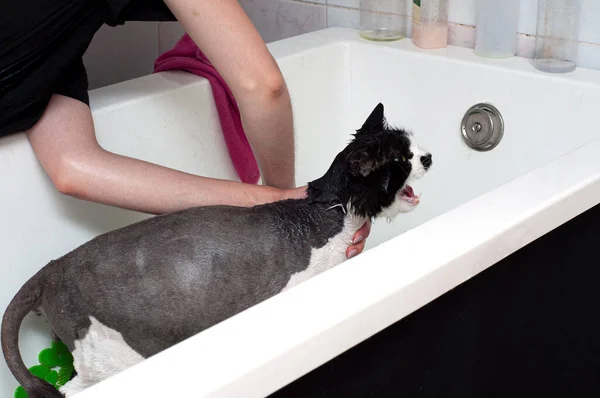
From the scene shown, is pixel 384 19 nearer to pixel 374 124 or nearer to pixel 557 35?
pixel 557 35

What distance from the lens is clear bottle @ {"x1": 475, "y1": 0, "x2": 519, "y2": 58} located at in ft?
4.84

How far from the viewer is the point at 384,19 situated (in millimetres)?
1675

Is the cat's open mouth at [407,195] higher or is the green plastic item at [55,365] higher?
the cat's open mouth at [407,195]

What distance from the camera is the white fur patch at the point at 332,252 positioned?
100cm

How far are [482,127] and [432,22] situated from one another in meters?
0.24

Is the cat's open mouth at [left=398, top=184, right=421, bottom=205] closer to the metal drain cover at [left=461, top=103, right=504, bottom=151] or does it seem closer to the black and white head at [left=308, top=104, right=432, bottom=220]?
the black and white head at [left=308, top=104, right=432, bottom=220]

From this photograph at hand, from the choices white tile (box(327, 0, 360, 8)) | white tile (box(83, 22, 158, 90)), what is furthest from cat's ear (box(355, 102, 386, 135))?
white tile (box(83, 22, 158, 90))

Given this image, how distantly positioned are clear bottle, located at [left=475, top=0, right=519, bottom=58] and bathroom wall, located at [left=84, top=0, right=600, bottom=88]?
2cm

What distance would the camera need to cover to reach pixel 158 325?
0.95 m

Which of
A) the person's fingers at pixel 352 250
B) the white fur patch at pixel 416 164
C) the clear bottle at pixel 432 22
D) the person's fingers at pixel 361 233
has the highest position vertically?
the clear bottle at pixel 432 22

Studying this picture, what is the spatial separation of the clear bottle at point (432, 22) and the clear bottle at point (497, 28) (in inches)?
2.9

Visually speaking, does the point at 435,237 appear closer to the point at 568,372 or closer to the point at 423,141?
the point at 568,372

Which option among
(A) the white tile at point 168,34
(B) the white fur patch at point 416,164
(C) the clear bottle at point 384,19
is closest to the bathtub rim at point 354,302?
(B) the white fur patch at point 416,164

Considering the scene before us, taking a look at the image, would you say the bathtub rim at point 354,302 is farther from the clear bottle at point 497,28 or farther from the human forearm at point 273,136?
the clear bottle at point 497,28
